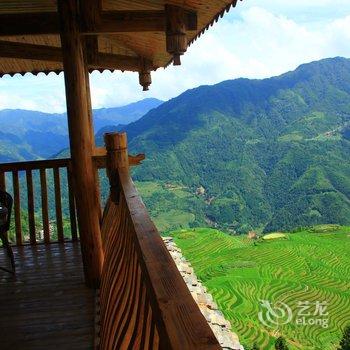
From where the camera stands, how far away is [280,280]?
45.2 meters

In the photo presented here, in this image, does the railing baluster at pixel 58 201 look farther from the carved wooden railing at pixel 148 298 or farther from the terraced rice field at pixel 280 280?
the terraced rice field at pixel 280 280

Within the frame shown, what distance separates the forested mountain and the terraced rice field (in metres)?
25.9

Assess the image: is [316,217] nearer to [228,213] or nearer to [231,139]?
[228,213]

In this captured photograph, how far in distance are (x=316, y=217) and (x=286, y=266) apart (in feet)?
114

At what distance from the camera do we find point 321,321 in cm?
4016

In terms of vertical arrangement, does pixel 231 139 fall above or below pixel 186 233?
above

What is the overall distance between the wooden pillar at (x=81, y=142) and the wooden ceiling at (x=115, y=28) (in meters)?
0.20

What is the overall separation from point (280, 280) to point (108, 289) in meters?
45.6

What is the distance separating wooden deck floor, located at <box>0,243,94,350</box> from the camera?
2.88 meters

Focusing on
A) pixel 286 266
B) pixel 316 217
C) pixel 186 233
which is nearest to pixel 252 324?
pixel 286 266

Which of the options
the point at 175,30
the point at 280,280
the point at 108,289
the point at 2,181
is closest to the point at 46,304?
the point at 108,289

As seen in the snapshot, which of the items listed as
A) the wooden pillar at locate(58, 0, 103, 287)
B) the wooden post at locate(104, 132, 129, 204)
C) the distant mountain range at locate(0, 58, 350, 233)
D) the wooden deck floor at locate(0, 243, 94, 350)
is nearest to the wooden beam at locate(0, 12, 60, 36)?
the wooden pillar at locate(58, 0, 103, 287)

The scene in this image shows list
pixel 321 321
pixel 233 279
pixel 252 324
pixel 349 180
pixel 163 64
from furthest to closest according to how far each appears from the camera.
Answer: pixel 349 180, pixel 233 279, pixel 321 321, pixel 252 324, pixel 163 64

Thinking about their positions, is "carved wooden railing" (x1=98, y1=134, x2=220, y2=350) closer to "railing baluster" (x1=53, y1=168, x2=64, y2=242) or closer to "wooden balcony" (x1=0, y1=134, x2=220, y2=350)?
"wooden balcony" (x1=0, y1=134, x2=220, y2=350)
